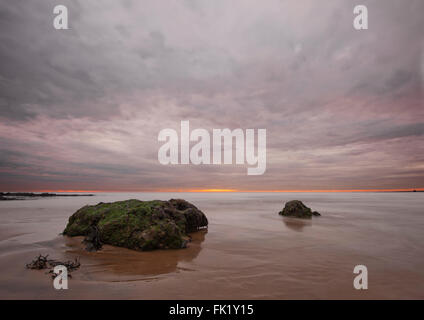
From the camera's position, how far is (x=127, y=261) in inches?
241

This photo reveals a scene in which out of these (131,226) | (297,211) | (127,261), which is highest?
(131,226)

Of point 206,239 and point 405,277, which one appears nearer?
point 405,277

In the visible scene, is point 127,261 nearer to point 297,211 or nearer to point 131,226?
point 131,226

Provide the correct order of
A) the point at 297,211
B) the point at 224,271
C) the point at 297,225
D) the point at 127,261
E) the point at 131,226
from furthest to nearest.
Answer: the point at 297,211 → the point at 297,225 → the point at 131,226 → the point at 127,261 → the point at 224,271

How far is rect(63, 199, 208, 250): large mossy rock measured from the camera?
24.8 ft

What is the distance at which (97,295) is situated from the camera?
406 cm

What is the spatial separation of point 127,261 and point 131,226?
2.14 meters

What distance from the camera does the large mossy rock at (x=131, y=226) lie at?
24.8ft

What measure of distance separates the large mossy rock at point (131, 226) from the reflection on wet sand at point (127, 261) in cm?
34

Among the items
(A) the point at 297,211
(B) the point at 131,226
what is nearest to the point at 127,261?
(B) the point at 131,226

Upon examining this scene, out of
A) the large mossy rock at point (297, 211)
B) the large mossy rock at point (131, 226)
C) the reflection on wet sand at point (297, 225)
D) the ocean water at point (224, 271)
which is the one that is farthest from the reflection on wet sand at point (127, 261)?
the large mossy rock at point (297, 211)
